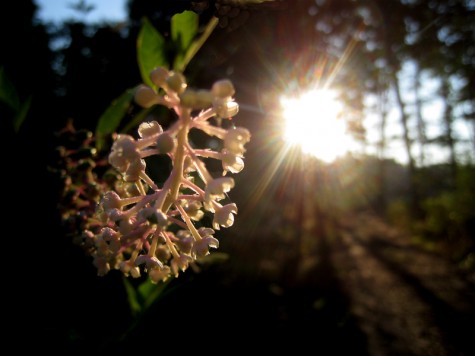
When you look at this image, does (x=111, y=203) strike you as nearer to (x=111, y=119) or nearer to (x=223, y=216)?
(x=223, y=216)

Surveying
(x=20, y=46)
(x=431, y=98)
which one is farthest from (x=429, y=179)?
(x=20, y=46)

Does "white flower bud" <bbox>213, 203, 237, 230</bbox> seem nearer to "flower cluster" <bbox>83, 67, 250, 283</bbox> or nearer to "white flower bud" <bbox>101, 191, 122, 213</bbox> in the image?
"flower cluster" <bbox>83, 67, 250, 283</bbox>

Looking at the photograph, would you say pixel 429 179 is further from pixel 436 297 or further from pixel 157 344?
pixel 157 344

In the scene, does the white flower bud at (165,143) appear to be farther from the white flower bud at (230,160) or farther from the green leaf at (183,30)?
the green leaf at (183,30)

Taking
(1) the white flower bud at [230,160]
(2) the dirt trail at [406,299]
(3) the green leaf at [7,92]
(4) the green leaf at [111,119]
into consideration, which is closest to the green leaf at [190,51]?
(4) the green leaf at [111,119]

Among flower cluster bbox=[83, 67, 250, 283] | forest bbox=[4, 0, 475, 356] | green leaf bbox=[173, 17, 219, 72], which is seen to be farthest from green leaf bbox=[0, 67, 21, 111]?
flower cluster bbox=[83, 67, 250, 283]

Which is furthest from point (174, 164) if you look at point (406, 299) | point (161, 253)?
point (406, 299)
